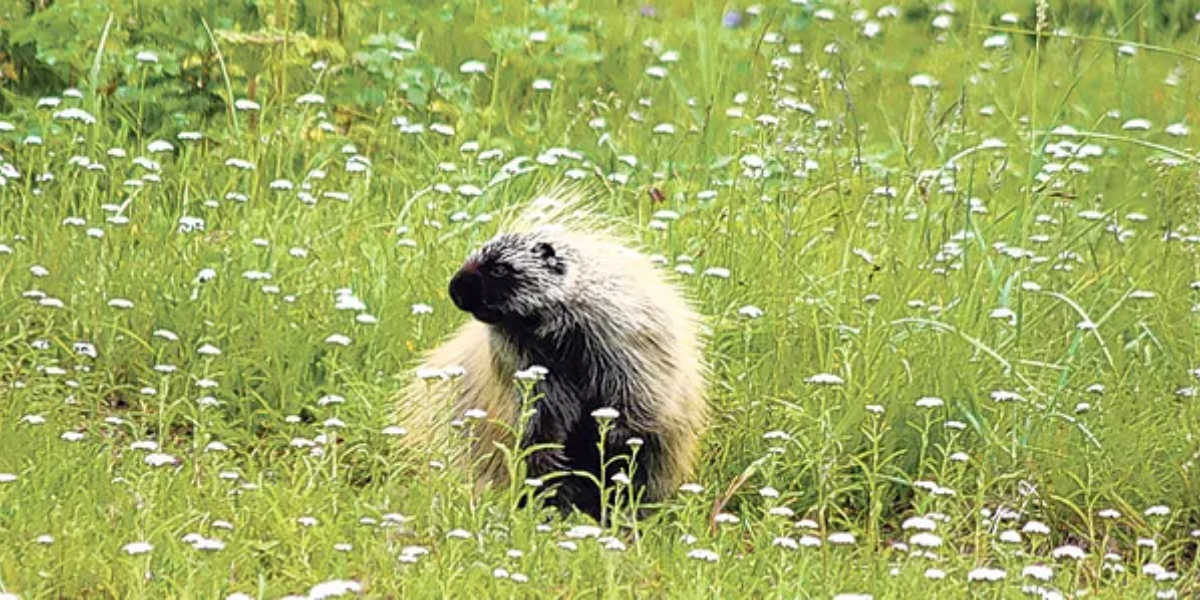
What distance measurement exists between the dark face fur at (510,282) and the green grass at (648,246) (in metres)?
0.39

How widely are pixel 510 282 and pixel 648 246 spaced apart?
1.00 meters

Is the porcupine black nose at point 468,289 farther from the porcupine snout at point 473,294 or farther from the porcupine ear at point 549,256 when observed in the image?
the porcupine ear at point 549,256

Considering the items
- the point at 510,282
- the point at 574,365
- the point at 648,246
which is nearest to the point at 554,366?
the point at 574,365

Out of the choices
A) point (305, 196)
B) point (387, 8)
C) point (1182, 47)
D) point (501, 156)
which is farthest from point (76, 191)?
point (1182, 47)

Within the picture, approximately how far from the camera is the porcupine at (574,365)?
4758 mm

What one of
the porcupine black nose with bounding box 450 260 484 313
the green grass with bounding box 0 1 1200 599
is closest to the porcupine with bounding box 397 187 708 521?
the porcupine black nose with bounding box 450 260 484 313

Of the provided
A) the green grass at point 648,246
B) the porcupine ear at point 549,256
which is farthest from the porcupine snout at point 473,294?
the green grass at point 648,246

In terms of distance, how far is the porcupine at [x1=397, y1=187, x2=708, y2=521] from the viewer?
15.6ft

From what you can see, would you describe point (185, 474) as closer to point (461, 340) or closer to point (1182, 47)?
point (461, 340)

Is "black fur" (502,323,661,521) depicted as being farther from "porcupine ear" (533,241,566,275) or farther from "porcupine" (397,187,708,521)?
"porcupine ear" (533,241,566,275)

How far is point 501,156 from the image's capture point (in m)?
6.57

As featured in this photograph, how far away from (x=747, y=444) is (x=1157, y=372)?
108 cm

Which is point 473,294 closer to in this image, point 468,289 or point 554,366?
point 468,289

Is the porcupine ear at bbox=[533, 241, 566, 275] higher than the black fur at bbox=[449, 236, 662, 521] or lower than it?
higher
